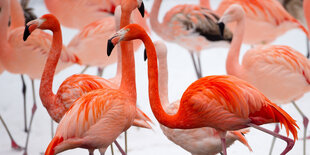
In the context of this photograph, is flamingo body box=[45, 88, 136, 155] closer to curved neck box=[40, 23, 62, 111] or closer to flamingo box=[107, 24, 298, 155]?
flamingo box=[107, 24, 298, 155]

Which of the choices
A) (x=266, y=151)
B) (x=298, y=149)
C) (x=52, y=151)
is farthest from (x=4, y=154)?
(x=298, y=149)

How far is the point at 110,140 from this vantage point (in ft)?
6.88

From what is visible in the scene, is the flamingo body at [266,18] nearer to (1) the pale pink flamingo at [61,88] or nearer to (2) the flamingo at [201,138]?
(2) the flamingo at [201,138]

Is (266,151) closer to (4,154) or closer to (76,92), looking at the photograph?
(76,92)

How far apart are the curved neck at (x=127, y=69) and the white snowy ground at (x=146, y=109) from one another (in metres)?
1.11

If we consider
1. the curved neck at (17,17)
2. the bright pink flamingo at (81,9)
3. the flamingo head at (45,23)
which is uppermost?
the flamingo head at (45,23)

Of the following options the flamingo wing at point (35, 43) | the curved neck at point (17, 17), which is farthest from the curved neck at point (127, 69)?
the curved neck at point (17, 17)

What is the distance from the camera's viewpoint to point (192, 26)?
3.79 m

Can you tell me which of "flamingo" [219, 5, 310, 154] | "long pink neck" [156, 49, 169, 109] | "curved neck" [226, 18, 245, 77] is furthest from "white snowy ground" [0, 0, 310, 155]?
"long pink neck" [156, 49, 169, 109]

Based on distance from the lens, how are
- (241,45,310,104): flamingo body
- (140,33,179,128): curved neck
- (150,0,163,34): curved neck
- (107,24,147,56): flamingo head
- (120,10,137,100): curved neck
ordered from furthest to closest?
(150,0,163,34): curved neck → (241,45,310,104): flamingo body → (120,10,137,100): curved neck → (140,33,179,128): curved neck → (107,24,147,56): flamingo head

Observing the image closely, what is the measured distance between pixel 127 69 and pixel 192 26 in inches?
64.9

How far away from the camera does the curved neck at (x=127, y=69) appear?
220cm

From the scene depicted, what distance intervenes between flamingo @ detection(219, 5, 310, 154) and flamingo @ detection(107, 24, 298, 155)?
2.53 feet

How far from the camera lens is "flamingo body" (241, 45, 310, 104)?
286cm
